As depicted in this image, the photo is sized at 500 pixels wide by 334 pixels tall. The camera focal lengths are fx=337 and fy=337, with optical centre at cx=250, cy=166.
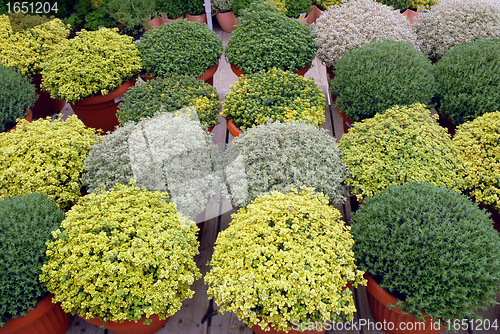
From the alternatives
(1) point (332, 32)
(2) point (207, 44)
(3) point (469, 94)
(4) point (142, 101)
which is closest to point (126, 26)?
(2) point (207, 44)

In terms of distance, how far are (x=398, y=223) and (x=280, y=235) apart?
0.75 metres

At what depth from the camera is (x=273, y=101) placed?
3.13 metres

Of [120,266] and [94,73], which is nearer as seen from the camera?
[120,266]

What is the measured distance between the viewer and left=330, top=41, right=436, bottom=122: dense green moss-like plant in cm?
306

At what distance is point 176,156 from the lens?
2586 mm

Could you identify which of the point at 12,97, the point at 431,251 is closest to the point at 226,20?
the point at 12,97

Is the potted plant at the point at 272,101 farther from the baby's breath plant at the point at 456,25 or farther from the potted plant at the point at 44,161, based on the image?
the baby's breath plant at the point at 456,25

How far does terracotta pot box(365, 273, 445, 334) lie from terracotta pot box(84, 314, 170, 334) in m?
1.38

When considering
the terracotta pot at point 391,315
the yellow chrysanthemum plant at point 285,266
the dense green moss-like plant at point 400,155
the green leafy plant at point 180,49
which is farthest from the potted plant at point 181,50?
the terracotta pot at point 391,315

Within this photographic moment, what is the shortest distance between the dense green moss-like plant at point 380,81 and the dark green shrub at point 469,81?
0.15 m

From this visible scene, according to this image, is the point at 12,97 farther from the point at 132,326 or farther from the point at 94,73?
the point at 132,326

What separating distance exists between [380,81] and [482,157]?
1.03 metres

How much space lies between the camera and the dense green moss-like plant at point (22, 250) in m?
1.92

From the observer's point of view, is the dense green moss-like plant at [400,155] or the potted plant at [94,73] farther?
the potted plant at [94,73]
